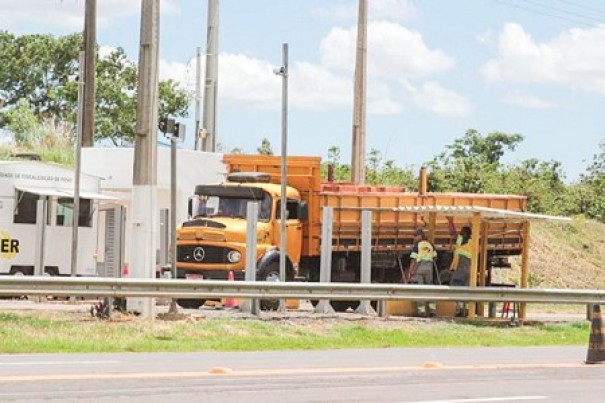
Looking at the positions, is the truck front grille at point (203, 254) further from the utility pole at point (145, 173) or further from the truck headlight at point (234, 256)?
the utility pole at point (145, 173)

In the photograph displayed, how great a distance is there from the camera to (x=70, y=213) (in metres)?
33.9

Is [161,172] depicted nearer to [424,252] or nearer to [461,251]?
[424,252]

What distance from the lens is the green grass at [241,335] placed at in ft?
71.9

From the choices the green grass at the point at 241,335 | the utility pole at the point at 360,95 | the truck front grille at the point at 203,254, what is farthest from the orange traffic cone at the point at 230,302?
the utility pole at the point at 360,95

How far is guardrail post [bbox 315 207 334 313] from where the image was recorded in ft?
95.1

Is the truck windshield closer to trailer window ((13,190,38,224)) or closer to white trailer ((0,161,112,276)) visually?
white trailer ((0,161,112,276))

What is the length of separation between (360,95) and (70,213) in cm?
980

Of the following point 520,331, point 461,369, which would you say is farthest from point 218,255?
point 461,369

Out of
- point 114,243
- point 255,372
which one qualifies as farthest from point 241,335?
point 255,372

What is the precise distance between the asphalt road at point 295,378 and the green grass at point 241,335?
1.50 metres

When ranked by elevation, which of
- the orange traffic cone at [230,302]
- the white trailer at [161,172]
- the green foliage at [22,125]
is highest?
the green foliage at [22,125]

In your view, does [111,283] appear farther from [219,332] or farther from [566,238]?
[566,238]

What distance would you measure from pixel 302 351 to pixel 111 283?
3.74m

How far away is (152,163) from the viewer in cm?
2528
